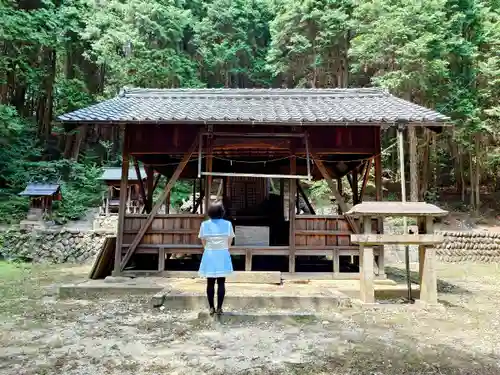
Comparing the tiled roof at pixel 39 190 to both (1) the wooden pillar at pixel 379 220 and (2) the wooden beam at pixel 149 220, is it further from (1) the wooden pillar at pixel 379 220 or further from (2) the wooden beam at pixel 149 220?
(1) the wooden pillar at pixel 379 220

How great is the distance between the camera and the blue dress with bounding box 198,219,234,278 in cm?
529

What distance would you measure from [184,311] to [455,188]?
966 inches

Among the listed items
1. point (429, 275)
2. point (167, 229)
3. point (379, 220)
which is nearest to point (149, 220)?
point (167, 229)

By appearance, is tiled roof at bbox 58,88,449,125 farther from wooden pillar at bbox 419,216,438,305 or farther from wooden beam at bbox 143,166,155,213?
wooden pillar at bbox 419,216,438,305

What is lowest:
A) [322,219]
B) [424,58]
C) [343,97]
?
[322,219]

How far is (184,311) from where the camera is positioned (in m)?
6.36

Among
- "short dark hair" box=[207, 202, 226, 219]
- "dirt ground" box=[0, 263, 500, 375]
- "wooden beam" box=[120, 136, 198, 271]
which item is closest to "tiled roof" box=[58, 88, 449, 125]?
"wooden beam" box=[120, 136, 198, 271]

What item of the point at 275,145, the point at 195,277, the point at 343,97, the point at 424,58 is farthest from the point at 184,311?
the point at 424,58

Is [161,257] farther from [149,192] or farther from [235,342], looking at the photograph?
[235,342]

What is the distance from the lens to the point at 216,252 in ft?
17.5

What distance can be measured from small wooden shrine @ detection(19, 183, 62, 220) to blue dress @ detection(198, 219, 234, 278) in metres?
14.5

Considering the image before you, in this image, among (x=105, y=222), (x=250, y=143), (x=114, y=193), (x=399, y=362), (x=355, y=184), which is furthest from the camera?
(x=114, y=193)

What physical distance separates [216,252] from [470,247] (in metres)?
15.9

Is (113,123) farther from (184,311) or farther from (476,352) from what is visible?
(476,352)
